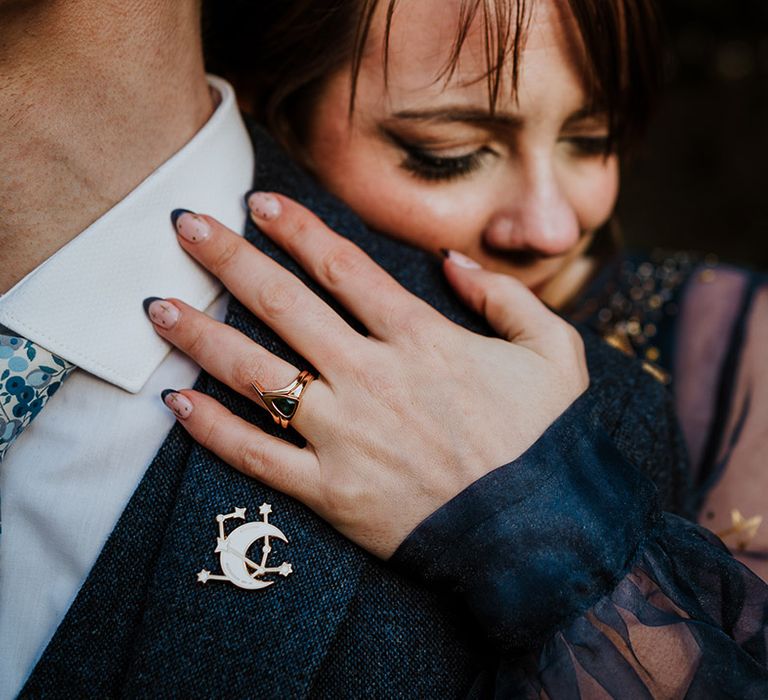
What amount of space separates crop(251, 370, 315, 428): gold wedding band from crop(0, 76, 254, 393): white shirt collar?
0.18 metres

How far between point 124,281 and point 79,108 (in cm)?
24

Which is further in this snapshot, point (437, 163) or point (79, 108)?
point (437, 163)

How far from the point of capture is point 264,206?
1076mm

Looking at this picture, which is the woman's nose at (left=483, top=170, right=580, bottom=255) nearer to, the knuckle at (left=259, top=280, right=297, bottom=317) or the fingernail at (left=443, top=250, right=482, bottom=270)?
the fingernail at (left=443, top=250, right=482, bottom=270)

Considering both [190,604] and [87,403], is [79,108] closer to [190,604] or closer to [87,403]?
[87,403]

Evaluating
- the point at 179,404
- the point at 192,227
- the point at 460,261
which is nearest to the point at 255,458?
the point at 179,404

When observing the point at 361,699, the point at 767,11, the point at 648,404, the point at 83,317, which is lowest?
the point at 767,11

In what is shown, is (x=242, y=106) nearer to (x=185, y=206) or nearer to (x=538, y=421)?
(x=185, y=206)

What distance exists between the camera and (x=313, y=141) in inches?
52.6

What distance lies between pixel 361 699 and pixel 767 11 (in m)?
4.21

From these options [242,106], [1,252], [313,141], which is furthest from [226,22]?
[1,252]

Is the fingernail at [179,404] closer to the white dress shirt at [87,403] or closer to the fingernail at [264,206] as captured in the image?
the white dress shirt at [87,403]

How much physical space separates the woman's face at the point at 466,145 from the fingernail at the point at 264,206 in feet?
0.87

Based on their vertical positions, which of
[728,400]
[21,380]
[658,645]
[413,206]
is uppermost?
[21,380]
